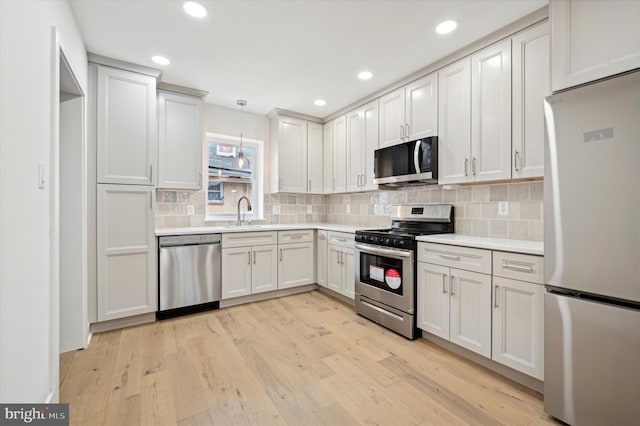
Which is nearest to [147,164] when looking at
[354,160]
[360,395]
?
[354,160]

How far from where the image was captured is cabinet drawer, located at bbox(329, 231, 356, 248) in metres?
3.37

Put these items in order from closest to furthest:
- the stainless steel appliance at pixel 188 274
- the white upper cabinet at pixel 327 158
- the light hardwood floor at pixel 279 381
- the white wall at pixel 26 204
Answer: the white wall at pixel 26 204
the light hardwood floor at pixel 279 381
the stainless steel appliance at pixel 188 274
the white upper cabinet at pixel 327 158

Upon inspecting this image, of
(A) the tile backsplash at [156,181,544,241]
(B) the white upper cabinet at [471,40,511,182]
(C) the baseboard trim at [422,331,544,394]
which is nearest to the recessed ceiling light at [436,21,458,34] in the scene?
(B) the white upper cabinet at [471,40,511,182]

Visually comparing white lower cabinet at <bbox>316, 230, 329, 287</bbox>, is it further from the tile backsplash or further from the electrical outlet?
the electrical outlet

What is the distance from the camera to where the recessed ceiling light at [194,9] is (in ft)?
6.42

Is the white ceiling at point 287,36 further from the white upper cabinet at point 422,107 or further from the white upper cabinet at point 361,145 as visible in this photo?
the white upper cabinet at point 361,145

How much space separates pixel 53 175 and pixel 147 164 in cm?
133

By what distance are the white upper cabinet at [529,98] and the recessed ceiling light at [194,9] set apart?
231 centimetres

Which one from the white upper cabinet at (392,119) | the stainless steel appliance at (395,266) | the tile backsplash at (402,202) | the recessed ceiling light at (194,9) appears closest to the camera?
the recessed ceiling light at (194,9)

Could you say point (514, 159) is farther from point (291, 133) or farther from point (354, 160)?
point (291, 133)

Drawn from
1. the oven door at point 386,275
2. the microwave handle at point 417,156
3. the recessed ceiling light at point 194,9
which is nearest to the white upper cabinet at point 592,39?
the microwave handle at point 417,156

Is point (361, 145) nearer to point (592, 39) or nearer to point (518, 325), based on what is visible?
point (592, 39)

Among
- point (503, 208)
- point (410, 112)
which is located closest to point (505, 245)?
point (503, 208)

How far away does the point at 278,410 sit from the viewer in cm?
168
